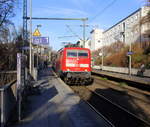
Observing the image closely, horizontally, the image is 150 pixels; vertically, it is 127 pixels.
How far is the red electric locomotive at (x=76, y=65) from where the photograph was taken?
20250 mm

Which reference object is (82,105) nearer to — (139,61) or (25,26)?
(25,26)

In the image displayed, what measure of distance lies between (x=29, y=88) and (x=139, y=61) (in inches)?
1051

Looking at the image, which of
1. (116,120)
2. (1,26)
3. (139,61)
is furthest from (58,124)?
(139,61)

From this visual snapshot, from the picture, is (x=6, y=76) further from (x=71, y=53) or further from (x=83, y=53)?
(x=83, y=53)

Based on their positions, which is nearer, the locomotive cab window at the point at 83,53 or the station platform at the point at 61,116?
the station platform at the point at 61,116

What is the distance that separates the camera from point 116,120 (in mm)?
8797

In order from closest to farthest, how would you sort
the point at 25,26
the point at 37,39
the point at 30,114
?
the point at 30,114 < the point at 37,39 < the point at 25,26

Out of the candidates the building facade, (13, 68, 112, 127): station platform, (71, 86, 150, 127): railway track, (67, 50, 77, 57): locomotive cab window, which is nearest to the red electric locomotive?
(67, 50, 77, 57): locomotive cab window

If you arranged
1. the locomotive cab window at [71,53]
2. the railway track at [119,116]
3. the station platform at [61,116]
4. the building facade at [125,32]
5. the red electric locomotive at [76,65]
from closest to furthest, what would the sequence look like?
the station platform at [61,116]
the railway track at [119,116]
the red electric locomotive at [76,65]
the locomotive cab window at [71,53]
the building facade at [125,32]

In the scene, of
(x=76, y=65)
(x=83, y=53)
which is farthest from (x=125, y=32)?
(x=76, y=65)

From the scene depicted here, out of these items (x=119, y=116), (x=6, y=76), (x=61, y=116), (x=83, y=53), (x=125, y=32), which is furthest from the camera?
(x=125, y=32)

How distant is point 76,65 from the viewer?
20.4 metres

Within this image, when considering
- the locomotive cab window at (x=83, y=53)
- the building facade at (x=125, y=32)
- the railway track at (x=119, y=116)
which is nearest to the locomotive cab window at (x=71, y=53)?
the locomotive cab window at (x=83, y=53)

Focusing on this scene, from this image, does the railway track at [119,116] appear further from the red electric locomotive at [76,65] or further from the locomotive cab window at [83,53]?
the locomotive cab window at [83,53]
